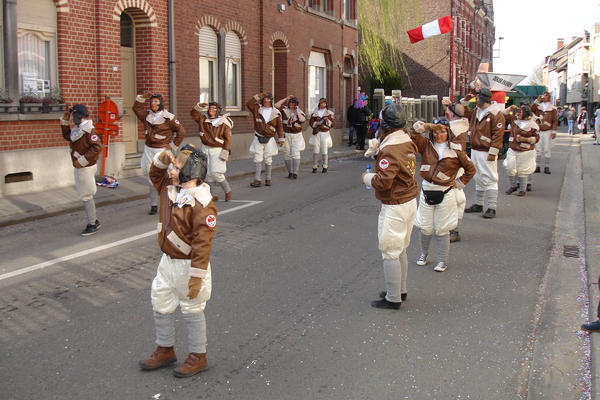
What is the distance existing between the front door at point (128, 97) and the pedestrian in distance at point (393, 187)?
11.0m

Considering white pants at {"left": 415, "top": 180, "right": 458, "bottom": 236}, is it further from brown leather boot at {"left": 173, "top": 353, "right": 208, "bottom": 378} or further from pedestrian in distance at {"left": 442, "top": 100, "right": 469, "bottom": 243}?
brown leather boot at {"left": 173, "top": 353, "right": 208, "bottom": 378}

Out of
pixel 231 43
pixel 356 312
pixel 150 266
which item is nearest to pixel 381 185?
pixel 356 312

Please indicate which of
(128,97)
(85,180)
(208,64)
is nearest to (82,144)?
(85,180)

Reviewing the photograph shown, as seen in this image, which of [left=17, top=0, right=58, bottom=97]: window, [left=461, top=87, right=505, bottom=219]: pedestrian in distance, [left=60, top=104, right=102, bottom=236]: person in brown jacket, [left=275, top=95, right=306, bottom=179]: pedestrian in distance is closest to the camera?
[left=60, top=104, right=102, bottom=236]: person in brown jacket

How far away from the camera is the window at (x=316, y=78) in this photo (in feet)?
82.5

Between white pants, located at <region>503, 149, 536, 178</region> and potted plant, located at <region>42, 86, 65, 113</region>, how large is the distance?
29.2 feet

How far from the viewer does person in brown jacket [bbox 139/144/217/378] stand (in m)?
3.97

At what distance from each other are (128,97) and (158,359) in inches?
480

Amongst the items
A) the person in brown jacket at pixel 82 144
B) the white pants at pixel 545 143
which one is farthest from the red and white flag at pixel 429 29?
the person in brown jacket at pixel 82 144

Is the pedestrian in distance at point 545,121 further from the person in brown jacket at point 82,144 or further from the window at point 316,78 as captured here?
the person in brown jacket at point 82,144

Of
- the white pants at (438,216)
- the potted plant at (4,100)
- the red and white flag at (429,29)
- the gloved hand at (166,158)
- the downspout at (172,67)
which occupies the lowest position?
the white pants at (438,216)

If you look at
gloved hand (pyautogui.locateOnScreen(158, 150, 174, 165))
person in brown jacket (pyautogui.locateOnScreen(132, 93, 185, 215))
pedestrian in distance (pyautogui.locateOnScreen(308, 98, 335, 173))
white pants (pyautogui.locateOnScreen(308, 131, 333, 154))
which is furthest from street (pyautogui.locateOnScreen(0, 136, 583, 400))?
white pants (pyautogui.locateOnScreen(308, 131, 333, 154))

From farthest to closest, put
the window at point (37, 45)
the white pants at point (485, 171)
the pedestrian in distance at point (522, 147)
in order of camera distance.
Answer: the window at point (37, 45) → the pedestrian in distance at point (522, 147) → the white pants at point (485, 171)

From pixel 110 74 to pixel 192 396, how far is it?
11206mm
